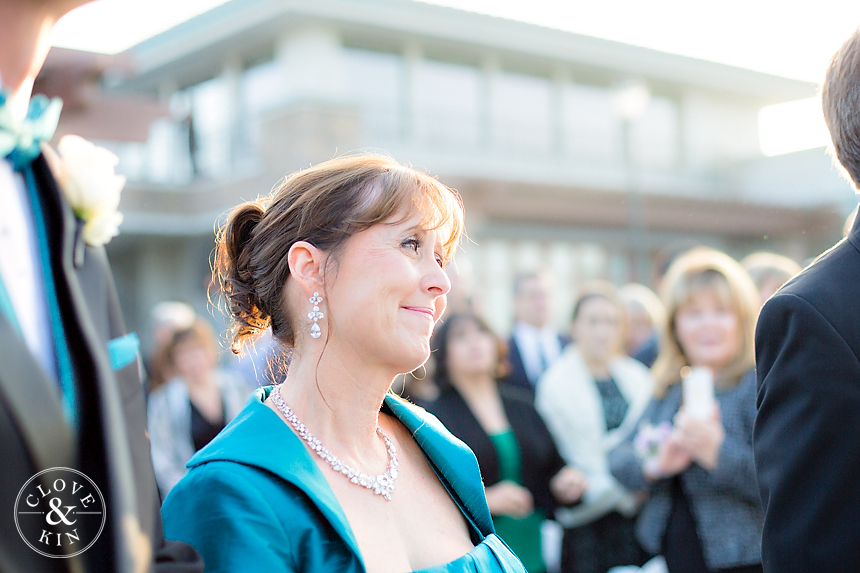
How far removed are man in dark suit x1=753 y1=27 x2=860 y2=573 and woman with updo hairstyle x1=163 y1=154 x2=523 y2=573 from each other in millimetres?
660

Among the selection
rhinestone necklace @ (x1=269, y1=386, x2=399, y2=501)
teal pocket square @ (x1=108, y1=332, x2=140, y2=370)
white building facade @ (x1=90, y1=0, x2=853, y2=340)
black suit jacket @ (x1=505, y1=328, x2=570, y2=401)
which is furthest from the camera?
white building facade @ (x1=90, y1=0, x2=853, y2=340)

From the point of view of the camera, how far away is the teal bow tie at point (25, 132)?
970 millimetres

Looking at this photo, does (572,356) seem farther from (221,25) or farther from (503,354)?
(221,25)

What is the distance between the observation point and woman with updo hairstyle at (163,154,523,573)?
1582mm

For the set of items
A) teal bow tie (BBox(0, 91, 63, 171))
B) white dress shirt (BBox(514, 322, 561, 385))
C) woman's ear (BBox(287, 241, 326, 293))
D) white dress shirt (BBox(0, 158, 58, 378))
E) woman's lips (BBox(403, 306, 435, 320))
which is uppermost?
teal bow tie (BBox(0, 91, 63, 171))

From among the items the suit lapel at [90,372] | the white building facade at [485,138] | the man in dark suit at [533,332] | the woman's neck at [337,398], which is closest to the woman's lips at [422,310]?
the woman's neck at [337,398]

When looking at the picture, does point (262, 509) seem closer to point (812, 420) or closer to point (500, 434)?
point (812, 420)

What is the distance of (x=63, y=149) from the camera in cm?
111

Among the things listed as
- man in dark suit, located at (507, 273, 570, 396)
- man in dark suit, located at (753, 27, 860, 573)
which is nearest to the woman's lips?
man in dark suit, located at (753, 27, 860, 573)

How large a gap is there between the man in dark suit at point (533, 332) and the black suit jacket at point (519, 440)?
1.37 metres

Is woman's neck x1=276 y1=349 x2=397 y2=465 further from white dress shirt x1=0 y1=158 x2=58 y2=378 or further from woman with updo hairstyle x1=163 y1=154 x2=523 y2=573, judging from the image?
white dress shirt x1=0 y1=158 x2=58 y2=378

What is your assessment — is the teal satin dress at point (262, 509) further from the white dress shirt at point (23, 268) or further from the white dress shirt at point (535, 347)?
Answer: the white dress shirt at point (535, 347)

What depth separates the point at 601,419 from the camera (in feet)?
14.5

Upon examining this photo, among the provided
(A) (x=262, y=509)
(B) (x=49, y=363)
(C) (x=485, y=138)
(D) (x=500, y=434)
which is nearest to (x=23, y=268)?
(B) (x=49, y=363)
